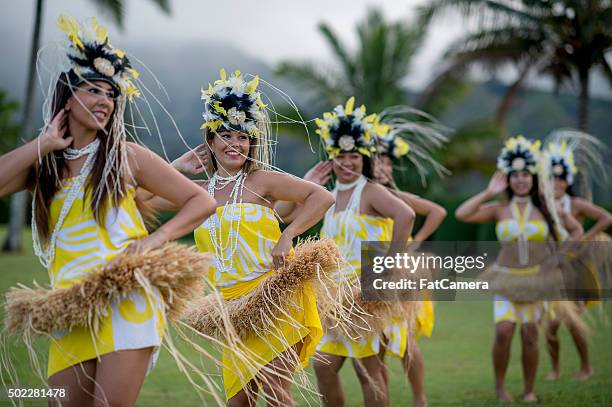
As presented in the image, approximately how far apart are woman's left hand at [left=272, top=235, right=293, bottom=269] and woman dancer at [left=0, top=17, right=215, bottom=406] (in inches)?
29.8

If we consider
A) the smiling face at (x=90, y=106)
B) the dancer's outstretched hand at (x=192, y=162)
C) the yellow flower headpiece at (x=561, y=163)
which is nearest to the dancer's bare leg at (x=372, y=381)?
the dancer's outstretched hand at (x=192, y=162)

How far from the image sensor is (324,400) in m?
4.83

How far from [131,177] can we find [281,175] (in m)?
1.01

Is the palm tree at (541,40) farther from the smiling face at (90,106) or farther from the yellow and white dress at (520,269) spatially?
the smiling face at (90,106)

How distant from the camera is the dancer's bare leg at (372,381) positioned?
4648 millimetres

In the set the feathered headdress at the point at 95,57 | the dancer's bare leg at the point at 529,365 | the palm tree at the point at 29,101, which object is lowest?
the dancer's bare leg at the point at 529,365

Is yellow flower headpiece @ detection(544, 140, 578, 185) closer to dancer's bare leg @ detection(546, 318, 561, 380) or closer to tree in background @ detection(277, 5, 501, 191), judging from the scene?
dancer's bare leg @ detection(546, 318, 561, 380)

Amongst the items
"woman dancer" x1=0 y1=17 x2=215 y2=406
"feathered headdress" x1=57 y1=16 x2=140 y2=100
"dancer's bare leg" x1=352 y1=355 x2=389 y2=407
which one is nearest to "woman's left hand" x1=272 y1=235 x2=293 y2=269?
"woman dancer" x1=0 y1=17 x2=215 y2=406

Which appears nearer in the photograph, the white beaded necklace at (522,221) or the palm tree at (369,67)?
the white beaded necklace at (522,221)

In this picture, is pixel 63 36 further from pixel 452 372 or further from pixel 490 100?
pixel 490 100

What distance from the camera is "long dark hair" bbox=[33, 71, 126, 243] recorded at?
2.83 m

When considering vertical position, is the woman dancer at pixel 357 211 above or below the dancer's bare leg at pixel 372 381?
above

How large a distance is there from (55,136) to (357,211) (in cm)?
266

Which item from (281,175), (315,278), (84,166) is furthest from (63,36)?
(315,278)
